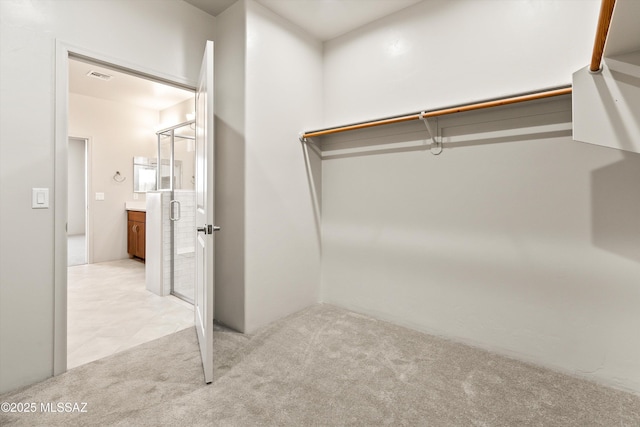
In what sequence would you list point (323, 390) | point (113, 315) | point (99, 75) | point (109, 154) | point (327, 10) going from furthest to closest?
point (109, 154), point (99, 75), point (113, 315), point (327, 10), point (323, 390)

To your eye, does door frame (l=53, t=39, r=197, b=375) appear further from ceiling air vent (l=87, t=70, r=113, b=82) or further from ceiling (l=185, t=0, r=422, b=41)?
ceiling air vent (l=87, t=70, r=113, b=82)

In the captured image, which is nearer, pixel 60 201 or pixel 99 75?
pixel 60 201

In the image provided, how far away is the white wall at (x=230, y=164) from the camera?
247 cm

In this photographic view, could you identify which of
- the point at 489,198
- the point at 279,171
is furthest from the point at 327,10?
the point at 489,198

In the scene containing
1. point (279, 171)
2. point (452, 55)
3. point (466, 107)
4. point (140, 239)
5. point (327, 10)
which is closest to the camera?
point (466, 107)

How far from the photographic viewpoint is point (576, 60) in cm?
188

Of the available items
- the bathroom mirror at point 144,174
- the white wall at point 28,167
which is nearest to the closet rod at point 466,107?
the white wall at point 28,167

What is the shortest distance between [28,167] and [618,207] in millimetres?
3277

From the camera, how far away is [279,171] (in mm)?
2695

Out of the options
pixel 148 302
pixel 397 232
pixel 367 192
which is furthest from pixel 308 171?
pixel 148 302

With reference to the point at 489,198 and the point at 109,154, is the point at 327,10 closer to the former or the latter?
the point at 489,198

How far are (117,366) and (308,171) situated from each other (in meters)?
2.03

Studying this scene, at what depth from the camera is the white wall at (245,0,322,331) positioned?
2.49 metres

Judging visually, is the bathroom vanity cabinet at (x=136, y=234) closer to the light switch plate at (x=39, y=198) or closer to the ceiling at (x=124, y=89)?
the ceiling at (x=124, y=89)
